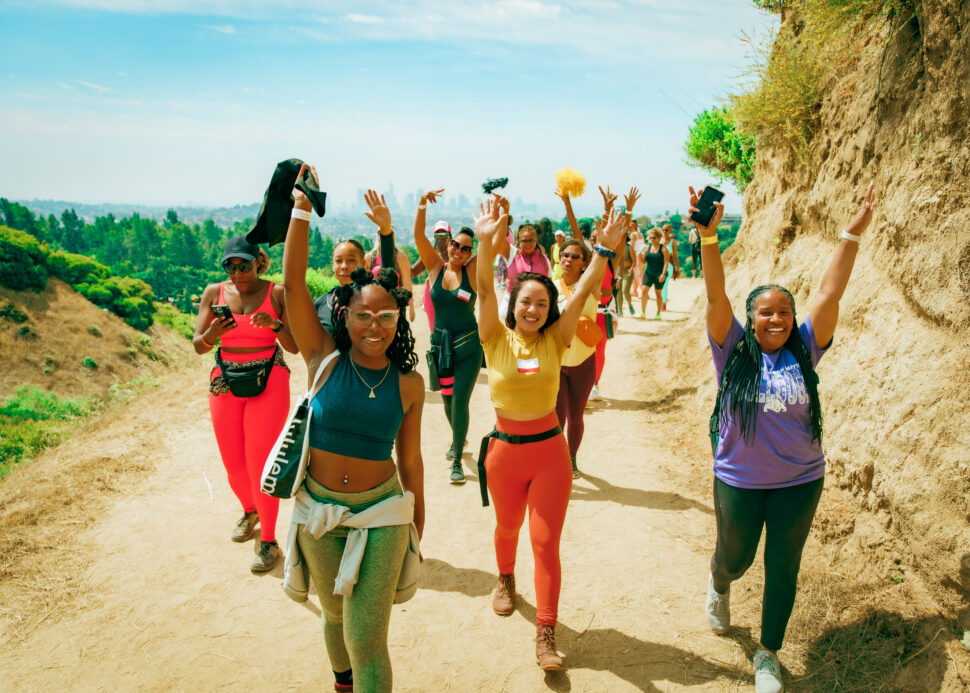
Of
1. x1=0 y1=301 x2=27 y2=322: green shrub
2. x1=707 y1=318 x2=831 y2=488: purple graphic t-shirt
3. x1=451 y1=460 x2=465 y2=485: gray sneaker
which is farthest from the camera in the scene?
x1=0 y1=301 x2=27 y2=322: green shrub

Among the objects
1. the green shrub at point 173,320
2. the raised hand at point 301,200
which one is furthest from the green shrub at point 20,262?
the raised hand at point 301,200

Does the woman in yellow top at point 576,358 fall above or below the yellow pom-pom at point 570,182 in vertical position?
below

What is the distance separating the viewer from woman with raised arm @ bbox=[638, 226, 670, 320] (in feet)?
40.2

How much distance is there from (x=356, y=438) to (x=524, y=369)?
1054 mm

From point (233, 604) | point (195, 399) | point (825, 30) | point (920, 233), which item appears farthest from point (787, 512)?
point (195, 399)

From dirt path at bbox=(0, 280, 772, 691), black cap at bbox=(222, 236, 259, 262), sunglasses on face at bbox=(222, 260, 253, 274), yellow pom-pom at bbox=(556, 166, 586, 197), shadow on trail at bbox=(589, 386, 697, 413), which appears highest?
yellow pom-pom at bbox=(556, 166, 586, 197)

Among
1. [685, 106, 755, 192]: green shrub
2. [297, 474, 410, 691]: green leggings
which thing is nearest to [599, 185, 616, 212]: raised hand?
[297, 474, 410, 691]: green leggings

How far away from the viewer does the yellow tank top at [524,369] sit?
3.13 m

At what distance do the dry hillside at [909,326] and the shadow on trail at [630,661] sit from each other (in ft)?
4.14

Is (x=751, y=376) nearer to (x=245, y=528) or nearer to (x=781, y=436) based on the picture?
(x=781, y=436)

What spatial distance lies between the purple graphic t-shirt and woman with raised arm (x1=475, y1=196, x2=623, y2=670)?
93 cm

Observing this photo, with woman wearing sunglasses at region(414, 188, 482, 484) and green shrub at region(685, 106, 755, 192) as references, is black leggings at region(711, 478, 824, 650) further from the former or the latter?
green shrub at region(685, 106, 755, 192)

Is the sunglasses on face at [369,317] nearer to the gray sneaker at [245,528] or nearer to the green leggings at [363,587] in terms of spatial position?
the green leggings at [363,587]

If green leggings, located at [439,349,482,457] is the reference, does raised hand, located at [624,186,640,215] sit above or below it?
above
